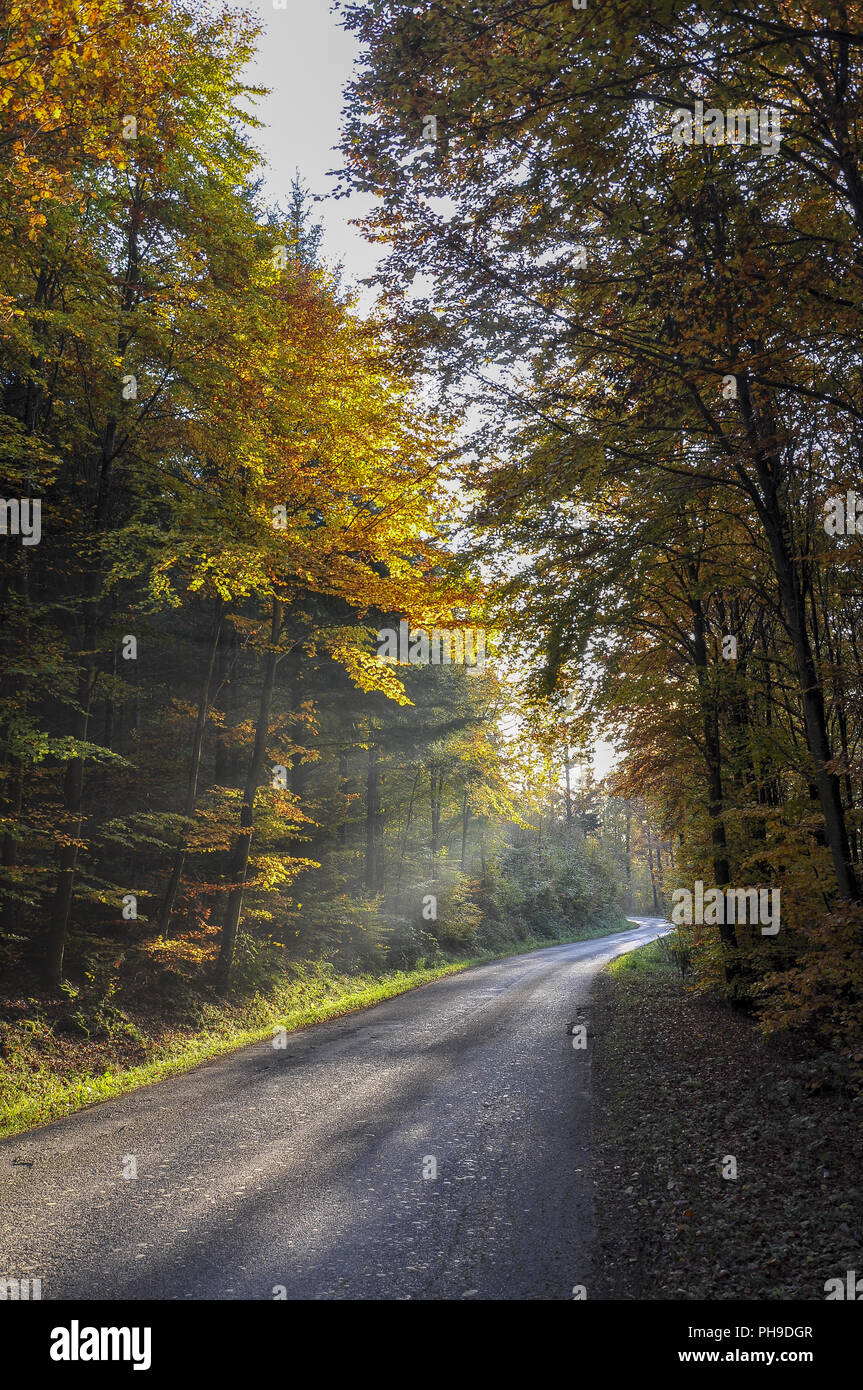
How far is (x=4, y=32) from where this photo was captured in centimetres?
735

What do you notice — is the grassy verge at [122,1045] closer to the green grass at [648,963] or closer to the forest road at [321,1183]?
the forest road at [321,1183]

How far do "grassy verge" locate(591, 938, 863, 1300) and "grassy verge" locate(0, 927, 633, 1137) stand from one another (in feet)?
20.2

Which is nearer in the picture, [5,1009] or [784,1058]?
[784,1058]

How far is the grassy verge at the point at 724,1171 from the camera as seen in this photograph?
178 inches

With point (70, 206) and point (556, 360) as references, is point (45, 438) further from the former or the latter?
point (556, 360)

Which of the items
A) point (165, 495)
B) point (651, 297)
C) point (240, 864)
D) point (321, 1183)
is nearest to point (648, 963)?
point (240, 864)

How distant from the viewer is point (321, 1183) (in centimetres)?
618

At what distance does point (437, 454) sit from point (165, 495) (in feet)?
15.9

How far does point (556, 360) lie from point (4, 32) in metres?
6.50

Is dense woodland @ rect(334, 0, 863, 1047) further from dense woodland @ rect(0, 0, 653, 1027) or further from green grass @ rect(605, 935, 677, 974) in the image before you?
green grass @ rect(605, 935, 677, 974)

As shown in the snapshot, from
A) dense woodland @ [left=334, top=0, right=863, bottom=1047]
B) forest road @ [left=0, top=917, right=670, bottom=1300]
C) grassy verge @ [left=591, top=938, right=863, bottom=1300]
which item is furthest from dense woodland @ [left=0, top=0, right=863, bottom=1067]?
forest road @ [left=0, top=917, right=670, bottom=1300]

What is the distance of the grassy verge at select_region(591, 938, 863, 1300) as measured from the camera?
14.8 ft

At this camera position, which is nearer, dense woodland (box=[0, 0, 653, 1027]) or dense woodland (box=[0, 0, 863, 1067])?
dense woodland (box=[0, 0, 863, 1067])
